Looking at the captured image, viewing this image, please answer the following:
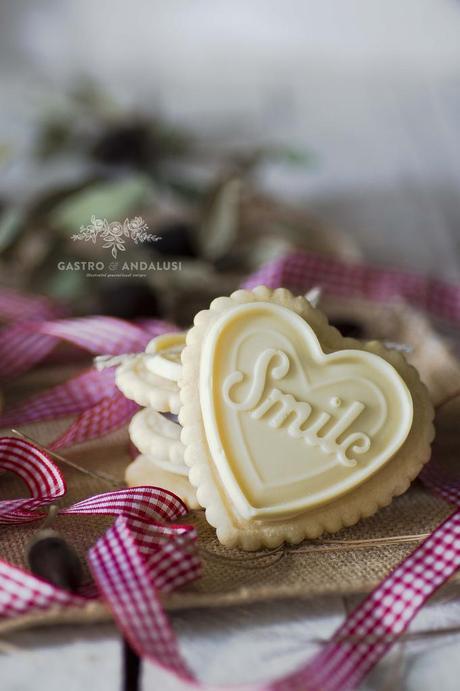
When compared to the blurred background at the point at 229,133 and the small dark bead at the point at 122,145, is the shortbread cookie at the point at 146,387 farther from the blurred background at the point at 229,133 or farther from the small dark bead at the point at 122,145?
the small dark bead at the point at 122,145

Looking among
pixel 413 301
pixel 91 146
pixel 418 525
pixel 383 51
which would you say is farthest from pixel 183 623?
pixel 383 51

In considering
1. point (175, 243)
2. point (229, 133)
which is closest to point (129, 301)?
point (175, 243)

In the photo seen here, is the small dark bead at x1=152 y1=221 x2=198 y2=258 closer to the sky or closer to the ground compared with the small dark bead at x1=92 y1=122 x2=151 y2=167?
closer to the ground

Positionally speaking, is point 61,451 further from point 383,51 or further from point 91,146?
point 383,51

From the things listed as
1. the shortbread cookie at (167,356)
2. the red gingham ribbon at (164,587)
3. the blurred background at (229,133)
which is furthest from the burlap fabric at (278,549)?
the blurred background at (229,133)

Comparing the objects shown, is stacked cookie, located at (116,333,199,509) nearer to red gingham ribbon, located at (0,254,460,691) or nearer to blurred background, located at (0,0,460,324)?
red gingham ribbon, located at (0,254,460,691)

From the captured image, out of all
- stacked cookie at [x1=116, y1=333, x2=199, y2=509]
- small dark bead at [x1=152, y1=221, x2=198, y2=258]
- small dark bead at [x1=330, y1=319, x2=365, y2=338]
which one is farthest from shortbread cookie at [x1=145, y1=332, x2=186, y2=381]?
small dark bead at [x1=152, y1=221, x2=198, y2=258]
